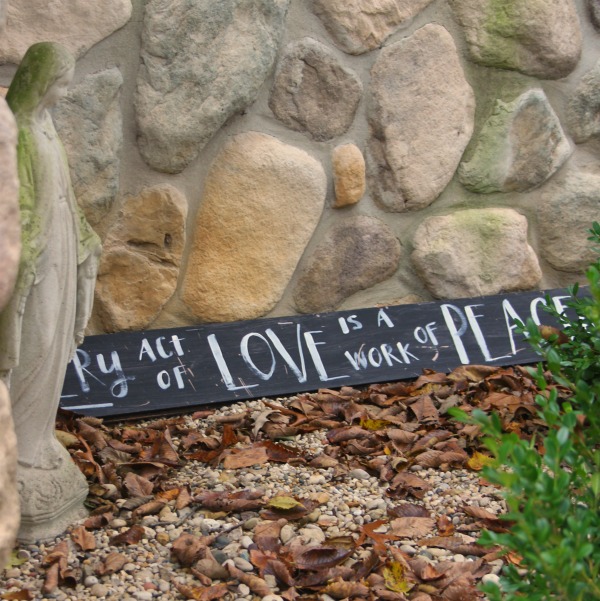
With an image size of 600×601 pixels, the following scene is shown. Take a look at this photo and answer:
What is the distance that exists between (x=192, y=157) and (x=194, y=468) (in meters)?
0.99

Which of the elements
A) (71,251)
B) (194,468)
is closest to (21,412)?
(71,251)

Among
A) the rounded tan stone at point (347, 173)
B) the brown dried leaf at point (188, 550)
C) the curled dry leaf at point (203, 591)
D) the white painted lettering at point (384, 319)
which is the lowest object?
the white painted lettering at point (384, 319)

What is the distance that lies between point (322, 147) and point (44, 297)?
1.37m

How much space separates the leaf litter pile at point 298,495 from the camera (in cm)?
205

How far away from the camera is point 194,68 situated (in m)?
2.91

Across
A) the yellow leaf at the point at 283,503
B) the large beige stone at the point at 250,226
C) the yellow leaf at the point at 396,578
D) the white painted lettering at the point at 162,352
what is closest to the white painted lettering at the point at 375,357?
the large beige stone at the point at 250,226

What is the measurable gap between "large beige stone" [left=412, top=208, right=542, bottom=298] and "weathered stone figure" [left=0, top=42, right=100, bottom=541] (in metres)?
1.47

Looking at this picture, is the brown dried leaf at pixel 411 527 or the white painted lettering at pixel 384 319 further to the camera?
the white painted lettering at pixel 384 319

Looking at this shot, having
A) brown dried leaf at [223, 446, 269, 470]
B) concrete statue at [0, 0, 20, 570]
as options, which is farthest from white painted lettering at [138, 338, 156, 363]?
concrete statue at [0, 0, 20, 570]

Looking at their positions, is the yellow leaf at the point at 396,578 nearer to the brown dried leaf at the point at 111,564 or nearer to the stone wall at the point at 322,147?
the brown dried leaf at the point at 111,564

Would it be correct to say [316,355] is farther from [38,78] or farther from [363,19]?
[38,78]

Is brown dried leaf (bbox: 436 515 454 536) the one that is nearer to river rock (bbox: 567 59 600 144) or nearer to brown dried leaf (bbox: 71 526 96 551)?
Answer: brown dried leaf (bbox: 71 526 96 551)

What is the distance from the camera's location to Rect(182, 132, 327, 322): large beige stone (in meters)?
3.08

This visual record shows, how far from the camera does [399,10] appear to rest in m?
3.21
